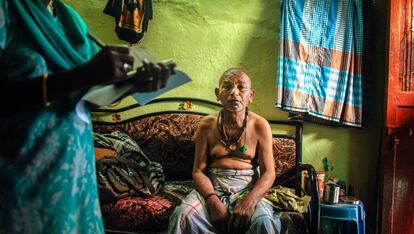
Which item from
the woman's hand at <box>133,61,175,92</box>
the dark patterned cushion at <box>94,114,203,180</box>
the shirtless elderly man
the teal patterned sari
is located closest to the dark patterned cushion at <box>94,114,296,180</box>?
the dark patterned cushion at <box>94,114,203,180</box>

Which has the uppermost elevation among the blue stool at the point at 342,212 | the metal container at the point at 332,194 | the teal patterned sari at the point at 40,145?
the teal patterned sari at the point at 40,145

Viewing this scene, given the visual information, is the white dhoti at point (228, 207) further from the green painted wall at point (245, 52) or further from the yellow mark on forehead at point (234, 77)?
the green painted wall at point (245, 52)

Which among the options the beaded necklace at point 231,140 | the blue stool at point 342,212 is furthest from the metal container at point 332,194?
the beaded necklace at point 231,140

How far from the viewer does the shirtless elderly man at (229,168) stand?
215 cm

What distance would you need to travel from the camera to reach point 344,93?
302 cm

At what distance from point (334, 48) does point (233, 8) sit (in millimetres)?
1002

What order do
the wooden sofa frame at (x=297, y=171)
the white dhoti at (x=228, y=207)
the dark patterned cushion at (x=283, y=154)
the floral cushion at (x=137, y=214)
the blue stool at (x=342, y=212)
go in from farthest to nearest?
1. the dark patterned cushion at (x=283, y=154)
2. the blue stool at (x=342, y=212)
3. the floral cushion at (x=137, y=214)
4. the wooden sofa frame at (x=297, y=171)
5. the white dhoti at (x=228, y=207)

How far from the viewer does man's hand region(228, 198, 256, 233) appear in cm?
209

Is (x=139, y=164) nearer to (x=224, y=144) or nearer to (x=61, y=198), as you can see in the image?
(x=224, y=144)

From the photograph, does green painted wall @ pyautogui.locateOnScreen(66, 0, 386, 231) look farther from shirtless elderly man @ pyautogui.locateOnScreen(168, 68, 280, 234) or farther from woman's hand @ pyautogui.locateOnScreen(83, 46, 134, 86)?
woman's hand @ pyautogui.locateOnScreen(83, 46, 134, 86)

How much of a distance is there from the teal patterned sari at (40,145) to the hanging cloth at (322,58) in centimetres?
229

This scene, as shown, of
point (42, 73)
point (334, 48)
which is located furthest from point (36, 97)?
point (334, 48)

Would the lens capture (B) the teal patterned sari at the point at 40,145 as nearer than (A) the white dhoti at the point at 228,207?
Yes

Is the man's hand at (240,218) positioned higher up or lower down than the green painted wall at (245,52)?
lower down
